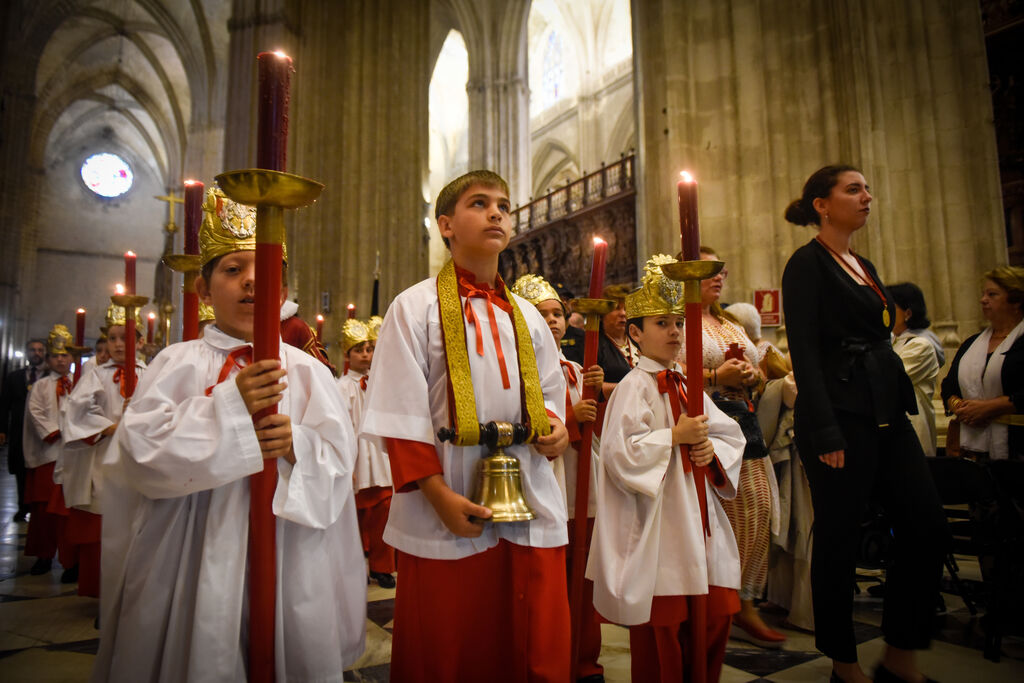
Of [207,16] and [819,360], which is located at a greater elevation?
[207,16]

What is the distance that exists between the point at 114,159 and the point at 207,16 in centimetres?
1608

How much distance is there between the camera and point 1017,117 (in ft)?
31.9

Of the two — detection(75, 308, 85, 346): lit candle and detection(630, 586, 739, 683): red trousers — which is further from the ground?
detection(75, 308, 85, 346): lit candle

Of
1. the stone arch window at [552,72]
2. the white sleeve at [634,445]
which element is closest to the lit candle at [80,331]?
the white sleeve at [634,445]

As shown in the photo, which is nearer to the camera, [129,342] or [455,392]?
[455,392]

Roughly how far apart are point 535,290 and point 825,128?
480 cm

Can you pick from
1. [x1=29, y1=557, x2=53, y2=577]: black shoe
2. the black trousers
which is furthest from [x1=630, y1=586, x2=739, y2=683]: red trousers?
[x1=29, y1=557, x2=53, y2=577]: black shoe

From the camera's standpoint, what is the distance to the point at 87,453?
151 inches

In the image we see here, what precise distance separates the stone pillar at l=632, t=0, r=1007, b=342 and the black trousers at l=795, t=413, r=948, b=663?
435 cm

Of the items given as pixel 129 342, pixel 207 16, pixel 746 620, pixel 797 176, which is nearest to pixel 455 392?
pixel 129 342

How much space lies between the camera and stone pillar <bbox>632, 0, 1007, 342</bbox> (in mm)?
5859

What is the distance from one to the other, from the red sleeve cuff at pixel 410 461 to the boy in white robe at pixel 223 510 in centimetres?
11

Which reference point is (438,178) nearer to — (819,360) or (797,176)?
(797,176)

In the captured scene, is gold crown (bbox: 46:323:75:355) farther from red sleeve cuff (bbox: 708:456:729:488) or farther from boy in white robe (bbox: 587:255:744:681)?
red sleeve cuff (bbox: 708:456:729:488)
